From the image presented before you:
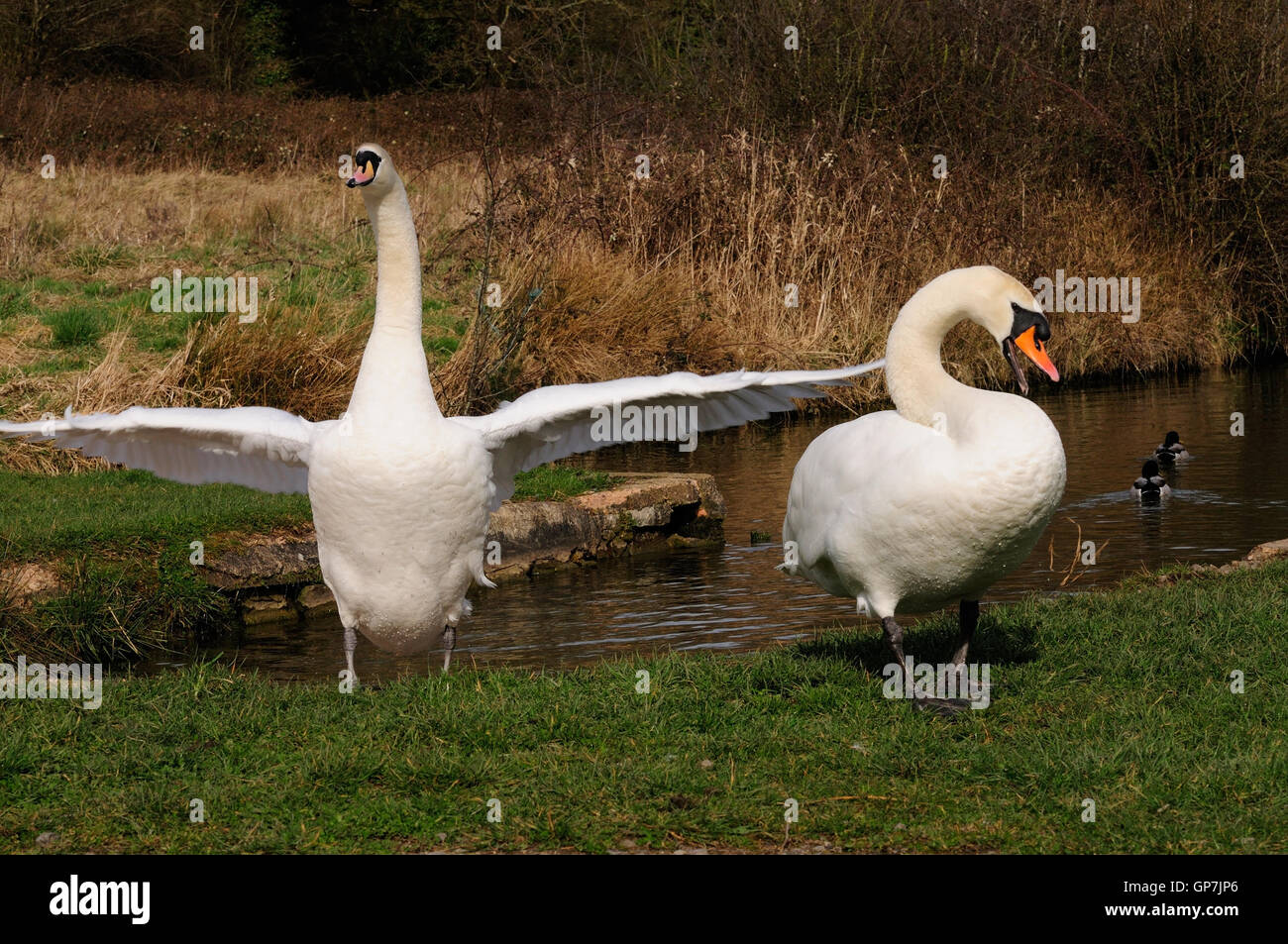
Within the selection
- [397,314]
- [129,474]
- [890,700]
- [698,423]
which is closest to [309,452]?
[397,314]

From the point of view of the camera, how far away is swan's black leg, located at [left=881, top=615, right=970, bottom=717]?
5262 millimetres

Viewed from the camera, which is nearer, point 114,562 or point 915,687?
point 915,687

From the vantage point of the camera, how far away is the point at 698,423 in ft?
21.9

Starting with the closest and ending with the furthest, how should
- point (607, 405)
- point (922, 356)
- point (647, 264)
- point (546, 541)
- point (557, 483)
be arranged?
point (922, 356)
point (607, 405)
point (546, 541)
point (557, 483)
point (647, 264)

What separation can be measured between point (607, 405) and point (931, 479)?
1.60m

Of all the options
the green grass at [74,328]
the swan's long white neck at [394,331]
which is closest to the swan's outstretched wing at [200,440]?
the swan's long white neck at [394,331]

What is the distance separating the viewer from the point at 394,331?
6113 millimetres

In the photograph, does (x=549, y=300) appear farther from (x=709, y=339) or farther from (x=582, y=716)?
(x=582, y=716)

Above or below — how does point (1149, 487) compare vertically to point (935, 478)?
above

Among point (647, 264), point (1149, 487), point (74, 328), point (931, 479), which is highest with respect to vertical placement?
point (647, 264)

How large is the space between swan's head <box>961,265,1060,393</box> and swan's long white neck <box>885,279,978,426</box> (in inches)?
3.5

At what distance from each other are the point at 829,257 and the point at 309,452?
1113 cm

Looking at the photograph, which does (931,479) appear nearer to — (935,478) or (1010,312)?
(935,478)

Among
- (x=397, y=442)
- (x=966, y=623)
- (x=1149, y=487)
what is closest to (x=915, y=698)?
(x=966, y=623)
